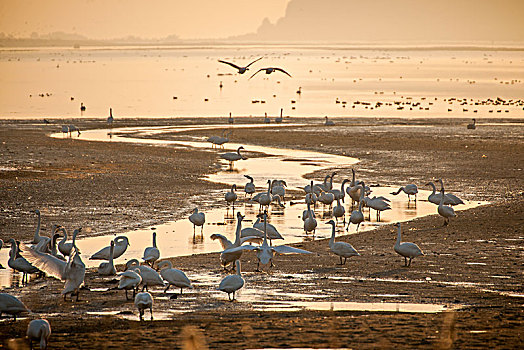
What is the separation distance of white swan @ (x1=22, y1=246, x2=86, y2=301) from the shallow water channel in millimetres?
970

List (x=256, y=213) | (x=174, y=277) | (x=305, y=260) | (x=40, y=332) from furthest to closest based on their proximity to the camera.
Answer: (x=256, y=213) < (x=305, y=260) < (x=174, y=277) < (x=40, y=332)

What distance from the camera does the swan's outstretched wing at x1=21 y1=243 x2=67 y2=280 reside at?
484 inches

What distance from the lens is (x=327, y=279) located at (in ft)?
43.2

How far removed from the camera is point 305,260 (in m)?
14.7

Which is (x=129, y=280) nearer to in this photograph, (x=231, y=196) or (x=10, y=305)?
(x=10, y=305)

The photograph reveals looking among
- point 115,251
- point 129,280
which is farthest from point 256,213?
point 129,280

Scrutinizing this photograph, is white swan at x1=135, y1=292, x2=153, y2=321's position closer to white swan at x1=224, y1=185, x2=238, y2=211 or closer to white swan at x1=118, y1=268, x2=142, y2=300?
white swan at x1=118, y1=268, x2=142, y2=300

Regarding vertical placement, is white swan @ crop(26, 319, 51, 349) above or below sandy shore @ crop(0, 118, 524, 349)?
above

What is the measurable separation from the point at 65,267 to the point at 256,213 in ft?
27.7

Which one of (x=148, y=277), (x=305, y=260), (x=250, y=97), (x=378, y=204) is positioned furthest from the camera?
(x=250, y=97)

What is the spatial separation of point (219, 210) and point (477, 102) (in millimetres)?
41848

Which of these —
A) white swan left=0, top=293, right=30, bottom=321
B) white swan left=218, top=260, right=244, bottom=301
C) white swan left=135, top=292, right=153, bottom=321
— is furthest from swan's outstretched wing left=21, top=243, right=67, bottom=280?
white swan left=218, top=260, right=244, bottom=301

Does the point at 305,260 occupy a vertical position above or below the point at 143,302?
below

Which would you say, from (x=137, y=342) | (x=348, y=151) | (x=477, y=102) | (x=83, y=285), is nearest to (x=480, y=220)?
(x=83, y=285)
